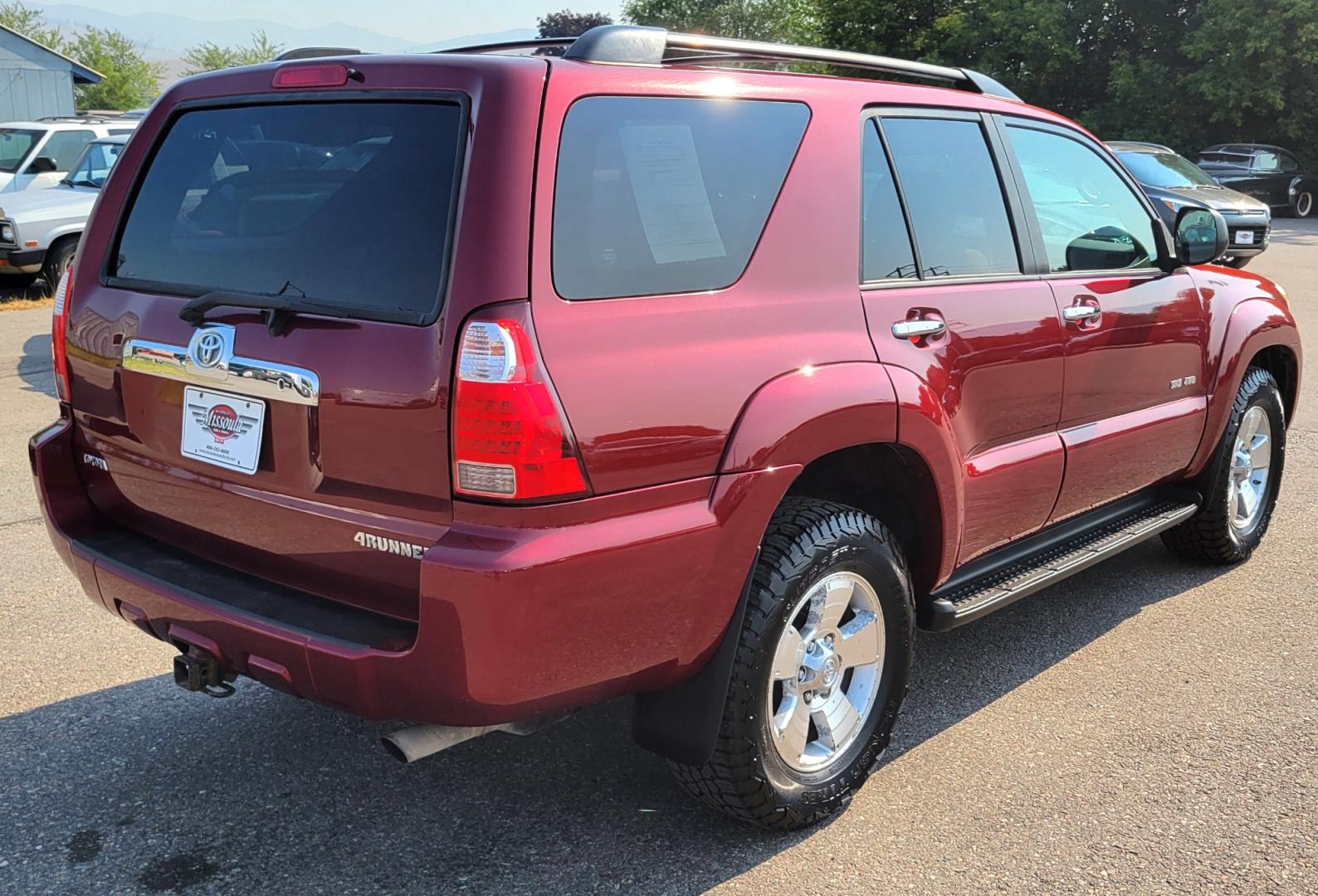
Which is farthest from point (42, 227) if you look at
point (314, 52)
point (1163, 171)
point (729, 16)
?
point (729, 16)

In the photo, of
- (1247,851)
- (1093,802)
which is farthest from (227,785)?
(1247,851)

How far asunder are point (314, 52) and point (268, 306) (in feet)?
3.05

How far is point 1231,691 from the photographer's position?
3.77 meters

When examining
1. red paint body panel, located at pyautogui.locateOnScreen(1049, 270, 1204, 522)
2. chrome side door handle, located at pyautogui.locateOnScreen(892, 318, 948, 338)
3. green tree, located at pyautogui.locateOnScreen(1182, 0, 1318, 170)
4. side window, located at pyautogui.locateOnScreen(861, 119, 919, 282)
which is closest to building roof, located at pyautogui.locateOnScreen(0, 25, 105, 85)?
green tree, located at pyautogui.locateOnScreen(1182, 0, 1318, 170)

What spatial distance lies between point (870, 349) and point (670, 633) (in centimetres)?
92

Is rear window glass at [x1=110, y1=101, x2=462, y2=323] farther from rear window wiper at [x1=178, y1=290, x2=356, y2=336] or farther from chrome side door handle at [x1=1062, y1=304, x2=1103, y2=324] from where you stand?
chrome side door handle at [x1=1062, y1=304, x2=1103, y2=324]

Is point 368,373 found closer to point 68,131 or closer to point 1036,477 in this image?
point 1036,477

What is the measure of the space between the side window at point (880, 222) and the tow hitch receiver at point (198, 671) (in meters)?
1.83

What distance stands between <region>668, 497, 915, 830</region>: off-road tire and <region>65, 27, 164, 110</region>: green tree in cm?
7214

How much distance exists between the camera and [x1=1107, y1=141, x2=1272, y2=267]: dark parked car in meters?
15.6

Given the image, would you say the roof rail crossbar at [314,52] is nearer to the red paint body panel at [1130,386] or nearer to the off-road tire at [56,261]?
the red paint body panel at [1130,386]

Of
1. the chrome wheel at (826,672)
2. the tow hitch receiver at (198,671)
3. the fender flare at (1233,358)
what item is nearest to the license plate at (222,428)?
the tow hitch receiver at (198,671)

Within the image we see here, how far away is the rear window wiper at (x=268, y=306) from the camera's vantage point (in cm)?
250

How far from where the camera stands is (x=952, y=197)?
3439 millimetres
